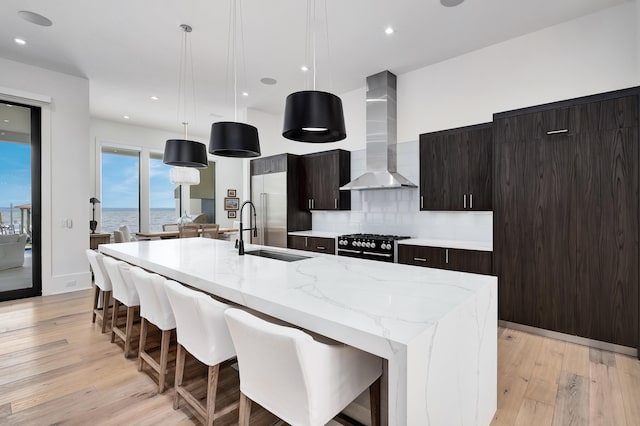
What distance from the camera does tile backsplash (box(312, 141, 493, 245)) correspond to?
3926 millimetres

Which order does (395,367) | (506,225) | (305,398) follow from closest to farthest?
(395,367) < (305,398) < (506,225)

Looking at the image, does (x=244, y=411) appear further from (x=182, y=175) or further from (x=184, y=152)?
(x=182, y=175)

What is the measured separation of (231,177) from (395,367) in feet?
28.8

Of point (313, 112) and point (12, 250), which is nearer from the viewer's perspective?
point (313, 112)

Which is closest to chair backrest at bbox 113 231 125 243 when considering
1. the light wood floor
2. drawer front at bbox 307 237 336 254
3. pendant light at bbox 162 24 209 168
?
the light wood floor

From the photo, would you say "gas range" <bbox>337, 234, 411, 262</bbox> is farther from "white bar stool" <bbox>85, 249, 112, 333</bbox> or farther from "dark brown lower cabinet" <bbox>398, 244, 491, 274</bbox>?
"white bar stool" <bbox>85, 249, 112, 333</bbox>

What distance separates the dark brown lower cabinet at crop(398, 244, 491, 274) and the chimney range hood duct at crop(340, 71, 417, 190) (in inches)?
41.6

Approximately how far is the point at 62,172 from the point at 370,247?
15.2 feet

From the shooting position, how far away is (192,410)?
6.33ft

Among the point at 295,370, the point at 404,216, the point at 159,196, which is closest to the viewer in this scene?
the point at 295,370

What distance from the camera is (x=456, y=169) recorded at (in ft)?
12.5

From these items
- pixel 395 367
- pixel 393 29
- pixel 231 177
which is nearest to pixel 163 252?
pixel 395 367

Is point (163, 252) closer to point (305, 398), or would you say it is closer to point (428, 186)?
point (305, 398)

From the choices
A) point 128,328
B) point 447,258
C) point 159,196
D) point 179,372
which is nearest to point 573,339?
point 447,258
